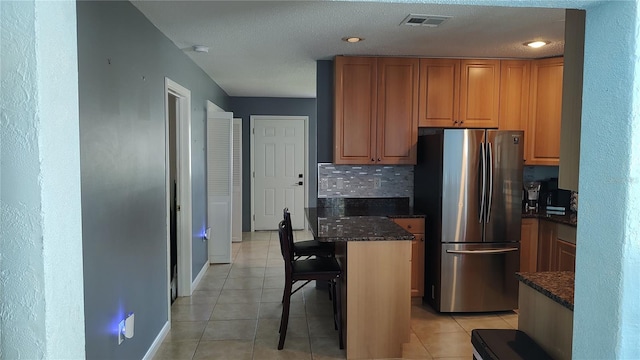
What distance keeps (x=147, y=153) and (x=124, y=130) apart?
1.33 feet

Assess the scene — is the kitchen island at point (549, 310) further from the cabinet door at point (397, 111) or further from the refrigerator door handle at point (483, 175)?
the cabinet door at point (397, 111)

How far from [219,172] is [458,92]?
2.88 m

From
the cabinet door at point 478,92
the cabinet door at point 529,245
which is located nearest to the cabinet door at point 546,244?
the cabinet door at point 529,245

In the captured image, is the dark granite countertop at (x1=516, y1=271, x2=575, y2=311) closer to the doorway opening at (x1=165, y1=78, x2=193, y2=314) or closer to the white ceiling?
the white ceiling

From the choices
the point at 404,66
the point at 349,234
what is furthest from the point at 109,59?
the point at 404,66

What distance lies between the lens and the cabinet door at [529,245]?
3.74m

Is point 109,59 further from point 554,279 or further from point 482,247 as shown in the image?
point 482,247

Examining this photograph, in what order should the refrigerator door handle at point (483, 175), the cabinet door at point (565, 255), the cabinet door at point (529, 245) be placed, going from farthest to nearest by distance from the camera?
1. the cabinet door at point (529, 245)
2. the refrigerator door handle at point (483, 175)
3. the cabinet door at point (565, 255)

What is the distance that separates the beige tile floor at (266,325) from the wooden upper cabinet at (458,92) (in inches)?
71.0

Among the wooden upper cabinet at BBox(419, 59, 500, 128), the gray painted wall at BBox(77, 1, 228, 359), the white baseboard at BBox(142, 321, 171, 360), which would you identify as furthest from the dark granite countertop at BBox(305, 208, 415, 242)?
the white baseboard at BBox(142, 321, 171, 360)

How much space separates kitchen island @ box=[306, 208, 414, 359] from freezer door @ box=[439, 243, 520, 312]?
0.90m

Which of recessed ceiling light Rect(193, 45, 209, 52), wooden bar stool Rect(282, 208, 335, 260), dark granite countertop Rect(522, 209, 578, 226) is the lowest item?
wooden bar stool Rect(282, 208, 335, 260)

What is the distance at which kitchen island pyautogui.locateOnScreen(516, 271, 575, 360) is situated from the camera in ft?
5.14

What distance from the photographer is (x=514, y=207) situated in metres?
3.59
